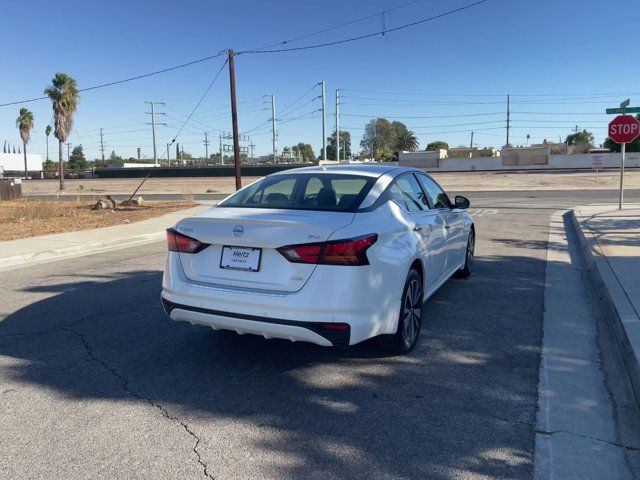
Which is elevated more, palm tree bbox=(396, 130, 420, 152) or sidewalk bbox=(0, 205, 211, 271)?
palm tree bbox=(396, 130, 420, 152)

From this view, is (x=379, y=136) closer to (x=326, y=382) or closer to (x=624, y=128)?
(x=624, y=128)

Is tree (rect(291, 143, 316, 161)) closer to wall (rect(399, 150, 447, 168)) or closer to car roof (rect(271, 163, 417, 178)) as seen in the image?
wall (rect(399, 150, 447, 168))

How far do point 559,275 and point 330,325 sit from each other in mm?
5221

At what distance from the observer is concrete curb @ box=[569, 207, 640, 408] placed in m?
3.94

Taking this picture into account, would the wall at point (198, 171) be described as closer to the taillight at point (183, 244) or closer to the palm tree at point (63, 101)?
the palm tree at point (63, 101)

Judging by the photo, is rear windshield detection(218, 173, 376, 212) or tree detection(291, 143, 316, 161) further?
tree detection(291, 143, 316, 161)

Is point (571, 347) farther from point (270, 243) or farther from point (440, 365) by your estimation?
point (270, 243)

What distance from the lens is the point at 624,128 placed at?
14500mm

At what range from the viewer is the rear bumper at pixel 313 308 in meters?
3.49

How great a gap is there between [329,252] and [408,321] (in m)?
1.26

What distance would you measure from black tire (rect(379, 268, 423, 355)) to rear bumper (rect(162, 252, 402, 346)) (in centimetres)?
26

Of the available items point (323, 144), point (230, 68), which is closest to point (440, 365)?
point (230, 68)

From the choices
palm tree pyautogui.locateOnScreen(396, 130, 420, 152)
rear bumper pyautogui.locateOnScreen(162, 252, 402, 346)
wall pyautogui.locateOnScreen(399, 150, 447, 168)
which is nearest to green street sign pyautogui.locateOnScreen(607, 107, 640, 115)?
rear bumper pyautogui.locateOnScreen(162, 252, 402, 346)

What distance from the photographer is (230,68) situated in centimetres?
2303
